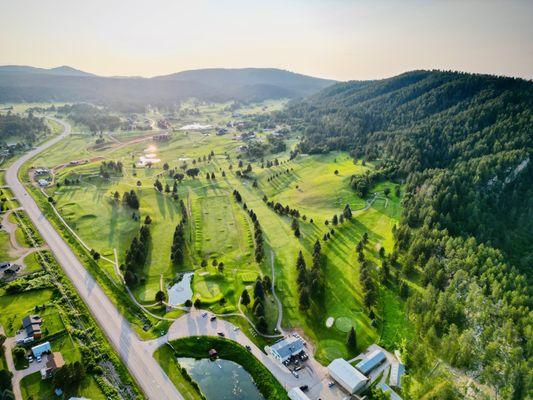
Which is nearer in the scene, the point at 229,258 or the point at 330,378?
the point at 330,378

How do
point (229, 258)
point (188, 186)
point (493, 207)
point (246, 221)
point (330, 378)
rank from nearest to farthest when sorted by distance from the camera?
point (330, 378) → point (229, 258) → point (493, 207) → point (246, 221) → point (188, 186)

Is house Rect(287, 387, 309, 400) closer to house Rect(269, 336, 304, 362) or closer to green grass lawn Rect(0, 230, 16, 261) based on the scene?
house Rect(269, 336, 304, 362)

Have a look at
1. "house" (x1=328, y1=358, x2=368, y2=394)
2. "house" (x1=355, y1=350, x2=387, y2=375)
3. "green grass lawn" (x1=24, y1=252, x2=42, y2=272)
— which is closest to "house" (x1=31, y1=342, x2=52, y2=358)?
"green grass lawn" (x1=24, y1=252, x2=42, y2=272)

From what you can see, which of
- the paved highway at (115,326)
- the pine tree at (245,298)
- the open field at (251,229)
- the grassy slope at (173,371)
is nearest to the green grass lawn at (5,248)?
the paved highway at (115,326)

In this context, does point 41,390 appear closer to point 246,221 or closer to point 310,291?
point 310,291

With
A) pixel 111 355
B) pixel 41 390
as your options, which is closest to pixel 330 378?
pixel 111 355

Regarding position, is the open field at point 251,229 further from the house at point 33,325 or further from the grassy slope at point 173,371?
the house at point 33,325

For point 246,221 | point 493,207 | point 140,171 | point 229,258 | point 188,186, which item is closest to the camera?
point 229,258

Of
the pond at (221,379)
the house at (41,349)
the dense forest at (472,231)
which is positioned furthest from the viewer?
the dense forest at (472,231)
